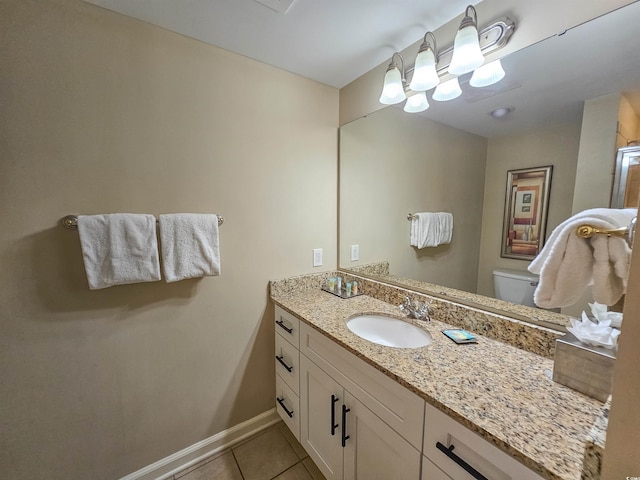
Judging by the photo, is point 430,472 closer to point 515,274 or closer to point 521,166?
point 515,274

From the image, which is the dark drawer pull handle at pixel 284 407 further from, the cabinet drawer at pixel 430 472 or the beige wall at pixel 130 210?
the cabinet drawer at pixel 430 472

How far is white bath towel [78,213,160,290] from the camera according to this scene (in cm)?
100

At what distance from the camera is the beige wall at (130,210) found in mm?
963

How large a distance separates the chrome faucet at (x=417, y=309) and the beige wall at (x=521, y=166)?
257mm

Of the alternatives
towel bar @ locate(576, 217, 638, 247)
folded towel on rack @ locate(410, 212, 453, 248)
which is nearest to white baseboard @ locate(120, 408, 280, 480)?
folded towel on rack @ locate(410, 212, 453, 248)

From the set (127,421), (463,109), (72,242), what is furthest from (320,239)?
(127,421)

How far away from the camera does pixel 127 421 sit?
1.20 meters

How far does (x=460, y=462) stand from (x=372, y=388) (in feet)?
1.03

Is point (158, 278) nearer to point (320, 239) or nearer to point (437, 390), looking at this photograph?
point (320, 239)

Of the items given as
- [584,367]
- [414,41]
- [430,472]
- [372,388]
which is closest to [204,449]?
[372,388]

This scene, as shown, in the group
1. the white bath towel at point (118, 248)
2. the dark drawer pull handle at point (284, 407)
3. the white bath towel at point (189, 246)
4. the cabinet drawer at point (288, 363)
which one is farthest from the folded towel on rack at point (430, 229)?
the white bath towel at point (118, 248)

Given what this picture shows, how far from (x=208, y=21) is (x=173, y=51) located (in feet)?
0.74

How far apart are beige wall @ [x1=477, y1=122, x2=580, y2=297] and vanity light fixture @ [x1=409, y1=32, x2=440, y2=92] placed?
395 mm

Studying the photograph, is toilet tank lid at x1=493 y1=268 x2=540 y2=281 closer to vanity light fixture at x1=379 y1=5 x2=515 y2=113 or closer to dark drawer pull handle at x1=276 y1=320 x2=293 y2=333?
vanity light fixture at x1=379 y1=5 x2=515 y2=113
